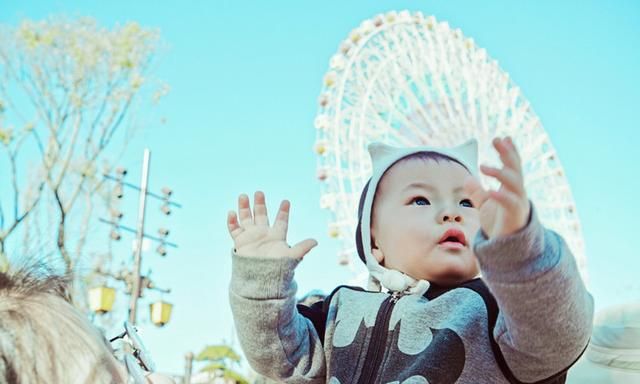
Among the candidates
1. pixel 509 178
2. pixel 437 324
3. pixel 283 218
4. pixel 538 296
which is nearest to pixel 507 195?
pixel 509 178

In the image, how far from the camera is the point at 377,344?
126cm

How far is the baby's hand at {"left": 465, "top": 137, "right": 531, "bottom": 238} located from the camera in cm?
89

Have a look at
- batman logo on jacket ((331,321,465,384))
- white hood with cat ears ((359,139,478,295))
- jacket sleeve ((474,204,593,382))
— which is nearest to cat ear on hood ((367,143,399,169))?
white hood with cat ears ((359,139,478,295))

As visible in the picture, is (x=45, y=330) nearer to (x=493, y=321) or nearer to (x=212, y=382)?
(x=493, y=321)

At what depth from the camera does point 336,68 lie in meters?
12.3

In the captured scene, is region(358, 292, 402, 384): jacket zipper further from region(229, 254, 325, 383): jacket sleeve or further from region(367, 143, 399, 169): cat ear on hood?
region(367, 143, 399, 169): cat ear on hood

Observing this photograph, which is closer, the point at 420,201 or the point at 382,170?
the point at 420,201

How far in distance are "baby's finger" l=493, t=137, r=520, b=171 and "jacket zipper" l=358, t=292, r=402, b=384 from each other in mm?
473

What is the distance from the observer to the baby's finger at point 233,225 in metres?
1.31

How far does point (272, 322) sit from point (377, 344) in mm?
191

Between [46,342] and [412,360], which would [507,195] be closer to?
[412,360]

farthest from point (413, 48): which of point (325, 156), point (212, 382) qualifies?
point (212, 382)

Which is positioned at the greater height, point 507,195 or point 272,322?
point 507,195

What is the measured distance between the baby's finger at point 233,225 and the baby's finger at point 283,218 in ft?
0.22
